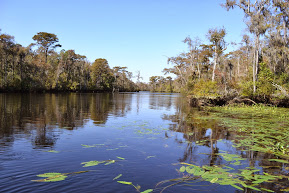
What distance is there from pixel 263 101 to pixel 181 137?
19.1 metres

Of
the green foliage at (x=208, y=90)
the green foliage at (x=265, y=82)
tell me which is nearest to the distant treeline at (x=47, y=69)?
the green foliage at (x=208, y=90)

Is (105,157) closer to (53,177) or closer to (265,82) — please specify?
(53,177)

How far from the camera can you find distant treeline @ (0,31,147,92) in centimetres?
4391

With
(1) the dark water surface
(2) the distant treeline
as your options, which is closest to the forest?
(2) the distant treeline

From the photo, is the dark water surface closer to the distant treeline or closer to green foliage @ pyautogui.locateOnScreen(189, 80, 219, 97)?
green foliage @ pyautogui.locateOnScreen(189, 80, 219, 97)

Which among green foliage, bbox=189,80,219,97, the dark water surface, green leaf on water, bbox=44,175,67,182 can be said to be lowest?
the dark water surface

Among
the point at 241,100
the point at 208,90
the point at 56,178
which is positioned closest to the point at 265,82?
the point at 241,100

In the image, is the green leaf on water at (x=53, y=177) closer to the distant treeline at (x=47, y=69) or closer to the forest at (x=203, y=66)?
the forest at (x=203, y=66)

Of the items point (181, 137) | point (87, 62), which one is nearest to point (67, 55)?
point (87, 62)

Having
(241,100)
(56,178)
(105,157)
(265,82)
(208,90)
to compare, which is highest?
(265,82)

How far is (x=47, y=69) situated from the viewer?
174ft

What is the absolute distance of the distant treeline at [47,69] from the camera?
144 feet

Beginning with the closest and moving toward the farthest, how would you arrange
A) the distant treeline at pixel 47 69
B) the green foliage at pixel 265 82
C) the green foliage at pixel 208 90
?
the green foliage at pixel 265 82 → the green foliage at pixel 208 90 → the distant treeline at pixel 47 69

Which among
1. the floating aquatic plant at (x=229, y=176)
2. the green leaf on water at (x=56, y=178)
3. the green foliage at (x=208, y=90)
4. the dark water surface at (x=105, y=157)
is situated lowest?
the dark water surface at (x=105, y=157)
